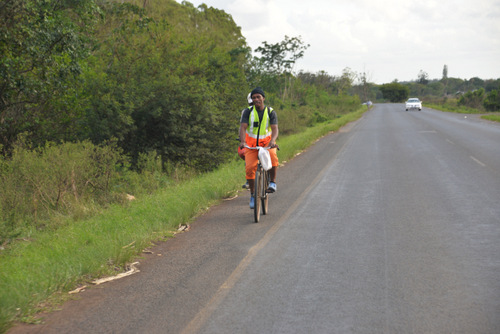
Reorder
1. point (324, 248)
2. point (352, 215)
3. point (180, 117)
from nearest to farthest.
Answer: point (324, 248)
point (352, 215)
point (180, 117)

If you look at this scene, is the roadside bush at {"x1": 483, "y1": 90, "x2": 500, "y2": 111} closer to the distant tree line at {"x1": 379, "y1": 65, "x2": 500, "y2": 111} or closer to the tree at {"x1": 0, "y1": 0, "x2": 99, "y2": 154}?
the distant tree line at {"x1": 379, "y1": 65, "x2": 500, "y2": 111}

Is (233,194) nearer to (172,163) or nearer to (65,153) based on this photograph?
(65,153)

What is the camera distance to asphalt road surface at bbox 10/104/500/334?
14.2ft

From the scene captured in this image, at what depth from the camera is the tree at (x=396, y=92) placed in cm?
13912

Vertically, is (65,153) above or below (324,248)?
above

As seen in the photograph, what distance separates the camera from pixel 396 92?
140 meters

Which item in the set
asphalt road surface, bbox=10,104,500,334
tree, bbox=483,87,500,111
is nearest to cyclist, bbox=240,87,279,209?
asphalt road surface, bbox=10,104,500,334

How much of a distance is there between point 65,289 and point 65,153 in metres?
5.74

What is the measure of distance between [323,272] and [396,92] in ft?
463

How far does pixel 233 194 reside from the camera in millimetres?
11125

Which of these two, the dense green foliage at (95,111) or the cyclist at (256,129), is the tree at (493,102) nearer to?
the dense green foliage at (95,111)

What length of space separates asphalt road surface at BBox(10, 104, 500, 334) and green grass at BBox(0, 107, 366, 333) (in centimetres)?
24

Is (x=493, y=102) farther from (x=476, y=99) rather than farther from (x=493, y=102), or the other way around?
(x=476, y=99)

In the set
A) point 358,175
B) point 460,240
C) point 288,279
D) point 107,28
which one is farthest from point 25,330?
point 107,28
